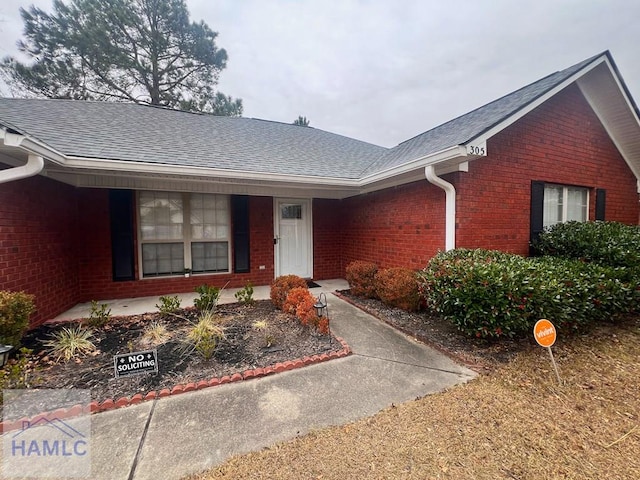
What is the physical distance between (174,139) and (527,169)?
23.6 feet

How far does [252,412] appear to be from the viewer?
7.09 feet

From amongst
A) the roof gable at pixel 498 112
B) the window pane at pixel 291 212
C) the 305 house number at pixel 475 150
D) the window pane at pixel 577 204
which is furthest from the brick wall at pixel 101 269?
the window pane at pixel 577 204

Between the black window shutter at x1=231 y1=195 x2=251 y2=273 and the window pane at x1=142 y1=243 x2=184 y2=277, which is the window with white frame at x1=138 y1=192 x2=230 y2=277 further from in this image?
the black window shutter at x1=231 y1=195 x2=251 y2=273

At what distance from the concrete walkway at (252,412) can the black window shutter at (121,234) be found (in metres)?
4.16

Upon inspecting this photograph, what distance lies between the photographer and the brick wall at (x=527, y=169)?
4.59 m

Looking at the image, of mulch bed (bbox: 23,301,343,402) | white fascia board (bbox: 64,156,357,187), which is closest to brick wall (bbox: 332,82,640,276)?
white fascia board (bbox: 64,156,357,187)

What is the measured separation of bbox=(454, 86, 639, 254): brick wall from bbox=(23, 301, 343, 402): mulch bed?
10.5ft

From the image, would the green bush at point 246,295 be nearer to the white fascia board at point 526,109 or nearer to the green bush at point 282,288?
the green bush at point 282,288

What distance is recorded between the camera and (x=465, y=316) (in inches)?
125

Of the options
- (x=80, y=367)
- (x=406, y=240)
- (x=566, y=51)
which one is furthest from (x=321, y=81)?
(x=80, y=367)

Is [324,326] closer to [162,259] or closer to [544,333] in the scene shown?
[544,333]

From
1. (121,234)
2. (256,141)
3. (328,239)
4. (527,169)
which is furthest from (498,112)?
(121,234)

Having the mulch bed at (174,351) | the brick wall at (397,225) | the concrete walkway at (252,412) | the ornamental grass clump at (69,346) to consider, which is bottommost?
the concrete walkway at (252,412)

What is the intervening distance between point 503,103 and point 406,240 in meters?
3.34
